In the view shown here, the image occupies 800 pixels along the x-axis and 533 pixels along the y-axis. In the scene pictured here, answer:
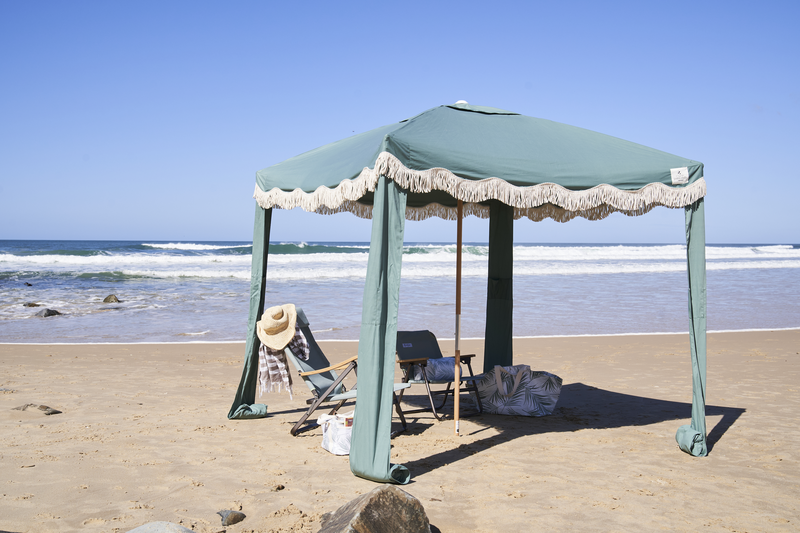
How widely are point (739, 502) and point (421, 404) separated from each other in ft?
10.0

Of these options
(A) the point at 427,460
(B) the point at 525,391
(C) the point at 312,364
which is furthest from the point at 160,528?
(B) the point at 525,391

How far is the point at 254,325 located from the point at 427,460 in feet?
6.44

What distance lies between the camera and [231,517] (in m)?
2.98

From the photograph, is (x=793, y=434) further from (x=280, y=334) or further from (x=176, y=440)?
(x=176, y=440)

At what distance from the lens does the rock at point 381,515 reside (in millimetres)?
2500

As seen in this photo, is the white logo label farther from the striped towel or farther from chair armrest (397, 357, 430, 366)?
the striped towel

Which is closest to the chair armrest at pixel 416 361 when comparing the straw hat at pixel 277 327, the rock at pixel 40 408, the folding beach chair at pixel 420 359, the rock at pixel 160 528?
the folding beach chair at pixel 420 359

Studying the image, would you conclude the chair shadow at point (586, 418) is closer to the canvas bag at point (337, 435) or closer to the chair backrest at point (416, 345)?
the canvas bag at point (337, 435)

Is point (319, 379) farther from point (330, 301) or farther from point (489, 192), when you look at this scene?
point (330, 301)

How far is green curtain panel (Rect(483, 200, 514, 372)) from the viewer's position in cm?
601

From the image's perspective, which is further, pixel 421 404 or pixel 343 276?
pixel 343 276

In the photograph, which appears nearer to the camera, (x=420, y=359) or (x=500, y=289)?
(x=420, y=359)

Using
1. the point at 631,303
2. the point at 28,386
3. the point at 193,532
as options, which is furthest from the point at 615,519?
the point at 631,303

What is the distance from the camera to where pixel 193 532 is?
2.63m
